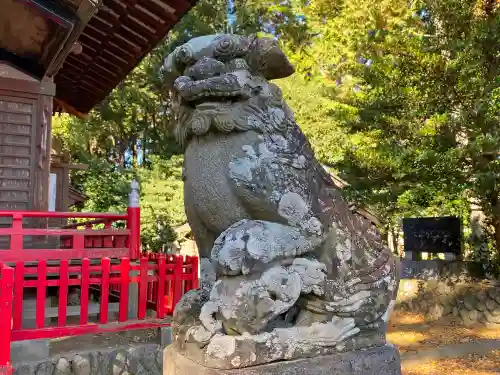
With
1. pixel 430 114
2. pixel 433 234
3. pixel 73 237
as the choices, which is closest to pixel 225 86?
pixel 73 237

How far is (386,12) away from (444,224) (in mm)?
4606

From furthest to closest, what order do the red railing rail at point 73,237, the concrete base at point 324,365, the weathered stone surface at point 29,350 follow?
the red railing rail at point 73,237, the weathered stone surface at point 29,350, the concrete base at point 324,365

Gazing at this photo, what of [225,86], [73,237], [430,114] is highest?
[430,114]

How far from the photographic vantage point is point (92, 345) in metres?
5.10

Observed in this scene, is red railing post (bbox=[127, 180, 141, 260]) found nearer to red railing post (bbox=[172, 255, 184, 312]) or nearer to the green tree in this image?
red railing post (bbox=[172, 255, 184, 312])

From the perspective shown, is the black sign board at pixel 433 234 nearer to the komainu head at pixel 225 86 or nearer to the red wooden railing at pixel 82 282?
the red wooden railing at pixel 82 282

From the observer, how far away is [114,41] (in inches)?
268

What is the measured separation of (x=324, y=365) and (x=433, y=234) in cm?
761

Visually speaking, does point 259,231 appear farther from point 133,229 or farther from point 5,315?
point 133,229

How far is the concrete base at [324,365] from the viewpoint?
176 cm

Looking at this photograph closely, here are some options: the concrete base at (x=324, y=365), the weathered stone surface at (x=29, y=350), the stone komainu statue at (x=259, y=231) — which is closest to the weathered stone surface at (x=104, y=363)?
the weathered stone surface at (x=29, y=350)

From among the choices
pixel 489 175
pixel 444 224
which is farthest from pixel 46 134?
pixel 444 224

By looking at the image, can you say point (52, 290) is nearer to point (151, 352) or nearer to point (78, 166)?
point (151, 352)

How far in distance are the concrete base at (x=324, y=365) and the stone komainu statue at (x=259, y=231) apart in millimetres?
26
